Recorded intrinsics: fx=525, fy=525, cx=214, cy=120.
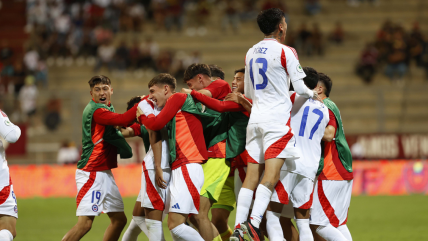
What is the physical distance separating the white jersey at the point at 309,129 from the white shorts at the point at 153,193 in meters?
1.59

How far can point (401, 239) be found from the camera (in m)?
9.02

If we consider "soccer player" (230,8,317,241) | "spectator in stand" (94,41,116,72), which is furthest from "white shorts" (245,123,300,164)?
"spectator in stand" (94,41,116,72)

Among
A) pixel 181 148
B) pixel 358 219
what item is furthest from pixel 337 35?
pixel 181 148

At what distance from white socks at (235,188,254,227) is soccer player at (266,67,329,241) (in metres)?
0.30

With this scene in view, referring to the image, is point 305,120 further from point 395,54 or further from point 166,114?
point 395,54

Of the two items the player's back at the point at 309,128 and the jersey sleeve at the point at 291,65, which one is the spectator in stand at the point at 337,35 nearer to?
the player's back at the point at 309,128

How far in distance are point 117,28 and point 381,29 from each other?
41.6 feet

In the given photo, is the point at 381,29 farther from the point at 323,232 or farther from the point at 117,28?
the point at 323,232

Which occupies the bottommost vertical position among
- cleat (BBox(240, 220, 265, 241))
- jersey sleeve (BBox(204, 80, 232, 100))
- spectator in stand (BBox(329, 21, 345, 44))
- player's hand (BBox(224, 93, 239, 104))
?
cleat (BBox(240, 220, 265, 241))

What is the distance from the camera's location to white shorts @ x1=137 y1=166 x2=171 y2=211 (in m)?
Answer: 6.12

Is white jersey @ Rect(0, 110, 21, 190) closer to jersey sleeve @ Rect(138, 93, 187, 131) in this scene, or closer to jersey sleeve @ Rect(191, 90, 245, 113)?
jersey sleeve @ Rect(138, 93, 187, 131)

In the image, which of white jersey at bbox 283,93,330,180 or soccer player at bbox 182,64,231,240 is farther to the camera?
soccer player at bbox 182,64,231,240

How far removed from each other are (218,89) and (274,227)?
1882mm

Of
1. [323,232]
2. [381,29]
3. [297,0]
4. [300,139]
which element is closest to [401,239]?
[323,232]
